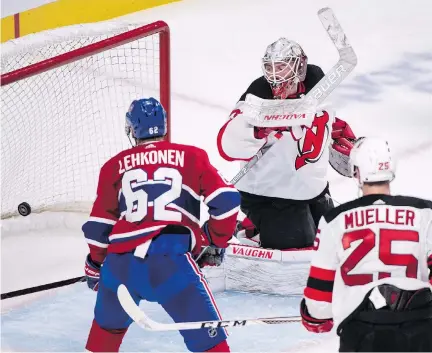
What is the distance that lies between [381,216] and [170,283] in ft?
1.83

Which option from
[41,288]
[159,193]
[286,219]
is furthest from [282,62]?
[41,288]

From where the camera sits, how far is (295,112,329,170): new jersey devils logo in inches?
122

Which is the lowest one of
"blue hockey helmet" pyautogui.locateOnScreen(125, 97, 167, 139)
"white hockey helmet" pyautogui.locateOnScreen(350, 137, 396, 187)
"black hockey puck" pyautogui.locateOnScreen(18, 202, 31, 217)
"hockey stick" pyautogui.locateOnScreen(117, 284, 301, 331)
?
"hockey stick" pyautogui.locateOnScreen(117, 284, 301, 331)

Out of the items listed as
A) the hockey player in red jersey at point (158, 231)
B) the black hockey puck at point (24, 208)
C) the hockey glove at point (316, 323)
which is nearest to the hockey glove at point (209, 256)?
the hockey player in red jersey at point (158, 231)

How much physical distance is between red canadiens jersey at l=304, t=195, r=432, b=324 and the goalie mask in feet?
3.90

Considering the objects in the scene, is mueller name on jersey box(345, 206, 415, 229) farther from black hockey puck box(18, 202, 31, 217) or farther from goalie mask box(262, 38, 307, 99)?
black hockey puck box(18, 202, 31, 217)

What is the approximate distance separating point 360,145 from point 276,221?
4.11ft

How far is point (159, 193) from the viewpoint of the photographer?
2191 mm

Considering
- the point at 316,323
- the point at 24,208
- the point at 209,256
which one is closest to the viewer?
the point at 316,323

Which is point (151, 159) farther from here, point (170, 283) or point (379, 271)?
point (379, 271)

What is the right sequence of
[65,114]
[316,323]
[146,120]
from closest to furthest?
[316,323] < [146,120] < [65,114]

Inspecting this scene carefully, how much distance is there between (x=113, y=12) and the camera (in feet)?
17.5

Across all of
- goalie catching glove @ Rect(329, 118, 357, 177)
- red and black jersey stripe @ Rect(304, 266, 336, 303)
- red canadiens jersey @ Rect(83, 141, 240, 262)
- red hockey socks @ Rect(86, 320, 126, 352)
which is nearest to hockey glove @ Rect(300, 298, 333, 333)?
red and black jersey stripe @ Rect(304, 266, 336, 303)

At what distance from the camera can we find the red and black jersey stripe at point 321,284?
1.87 metres
